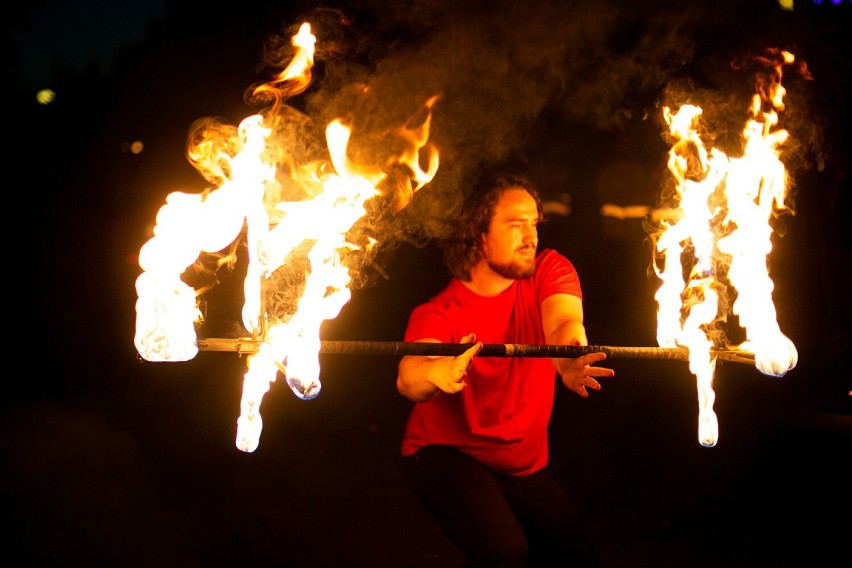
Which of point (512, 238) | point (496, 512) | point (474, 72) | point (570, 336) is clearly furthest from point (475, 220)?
point (474, 72)

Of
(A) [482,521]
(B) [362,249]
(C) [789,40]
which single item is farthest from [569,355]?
(C) [789,40]

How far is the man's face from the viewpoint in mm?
3779

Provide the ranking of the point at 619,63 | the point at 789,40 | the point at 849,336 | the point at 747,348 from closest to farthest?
the point at 747,348
the point at 619,63
the point at 789,40
the point at 849,336

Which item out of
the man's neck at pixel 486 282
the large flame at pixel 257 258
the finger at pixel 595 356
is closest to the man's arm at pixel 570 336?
the finger at pixel 595 356

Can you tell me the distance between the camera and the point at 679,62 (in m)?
5.81

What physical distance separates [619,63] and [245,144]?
153 inches

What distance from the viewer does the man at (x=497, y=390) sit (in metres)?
3.05

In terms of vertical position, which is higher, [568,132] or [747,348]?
[568,132]

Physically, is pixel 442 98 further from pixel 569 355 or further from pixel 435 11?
pixel 569 355

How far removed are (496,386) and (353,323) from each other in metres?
2.77

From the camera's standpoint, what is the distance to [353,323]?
6.11 meters

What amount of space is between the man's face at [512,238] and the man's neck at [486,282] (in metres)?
0.03

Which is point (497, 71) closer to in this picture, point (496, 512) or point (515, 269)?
point (515, 269)

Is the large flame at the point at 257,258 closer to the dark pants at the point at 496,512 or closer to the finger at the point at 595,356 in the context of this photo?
the dark pants at the point at 496,512
